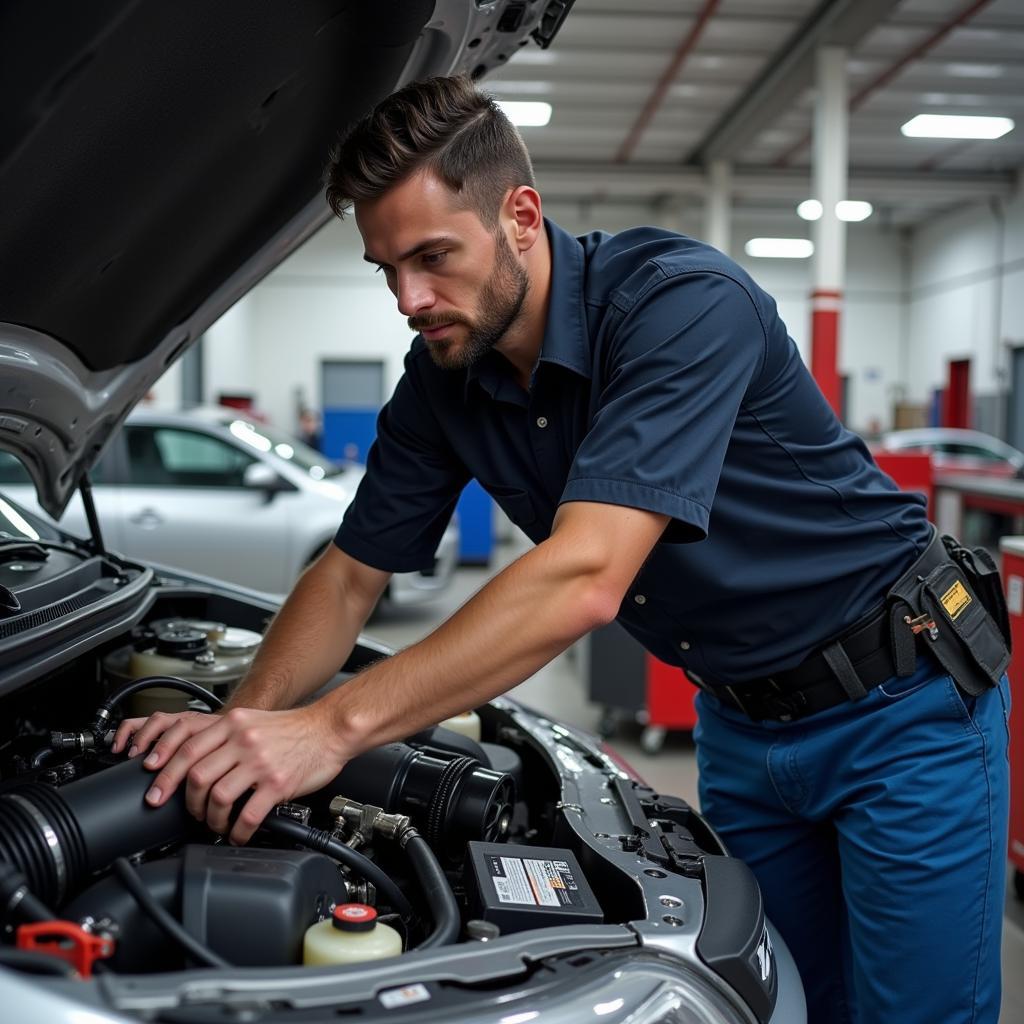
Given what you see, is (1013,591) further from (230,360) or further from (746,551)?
(230,360)

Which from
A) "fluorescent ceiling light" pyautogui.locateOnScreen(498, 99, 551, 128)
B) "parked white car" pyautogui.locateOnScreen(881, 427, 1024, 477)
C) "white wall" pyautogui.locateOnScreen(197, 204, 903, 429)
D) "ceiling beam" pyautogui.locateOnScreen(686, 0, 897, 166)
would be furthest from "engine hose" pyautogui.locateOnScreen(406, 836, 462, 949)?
"white wall" pyautogui.locateOnScreen(197, 204, 903, 429)

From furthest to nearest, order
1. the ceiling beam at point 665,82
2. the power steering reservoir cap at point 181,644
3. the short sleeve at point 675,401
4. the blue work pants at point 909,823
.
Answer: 1. the ceiling beam at point 665,82
2. the power steering reservoir cap at point 181,644
3. the blue work pants at point 909,823
4. the short sleeve at point 675,401

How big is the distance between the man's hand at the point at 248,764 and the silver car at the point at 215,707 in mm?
35

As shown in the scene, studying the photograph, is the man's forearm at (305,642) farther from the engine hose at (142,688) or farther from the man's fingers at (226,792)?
the man's fingers at (226,792)

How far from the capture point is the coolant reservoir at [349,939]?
0.99m

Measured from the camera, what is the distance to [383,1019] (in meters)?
0.86

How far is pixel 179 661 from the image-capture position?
1767mm

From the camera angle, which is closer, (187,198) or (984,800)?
(984,800)

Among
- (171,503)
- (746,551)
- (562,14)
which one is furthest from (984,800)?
(171,503)

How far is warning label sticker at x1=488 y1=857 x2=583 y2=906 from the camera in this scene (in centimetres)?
112

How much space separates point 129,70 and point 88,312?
0.55m

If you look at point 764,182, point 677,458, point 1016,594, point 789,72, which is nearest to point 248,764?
point 677,458

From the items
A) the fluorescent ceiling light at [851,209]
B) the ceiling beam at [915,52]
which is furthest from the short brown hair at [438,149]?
the fluorescent ceiling light at [851,209]

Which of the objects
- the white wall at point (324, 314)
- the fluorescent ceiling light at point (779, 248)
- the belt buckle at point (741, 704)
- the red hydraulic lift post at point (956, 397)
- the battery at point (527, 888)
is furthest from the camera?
the fluorescent ceiling light at point (779, 248)
